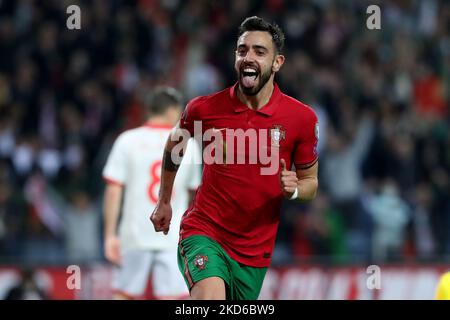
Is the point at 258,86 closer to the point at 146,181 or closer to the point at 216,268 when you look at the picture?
the point at 216,268

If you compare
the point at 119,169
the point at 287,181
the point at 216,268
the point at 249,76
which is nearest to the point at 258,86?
the point at 249,76

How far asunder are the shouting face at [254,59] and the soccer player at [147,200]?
2.20m

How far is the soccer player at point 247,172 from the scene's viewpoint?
6.78 m

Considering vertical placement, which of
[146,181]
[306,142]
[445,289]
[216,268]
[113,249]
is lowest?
[113,249]

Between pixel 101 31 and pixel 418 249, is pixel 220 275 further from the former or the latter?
pixel 101 31

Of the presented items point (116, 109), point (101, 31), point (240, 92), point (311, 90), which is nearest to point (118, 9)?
point (101, 31)

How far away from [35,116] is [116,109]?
1.10 metres

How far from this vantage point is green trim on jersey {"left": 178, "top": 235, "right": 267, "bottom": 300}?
664cm

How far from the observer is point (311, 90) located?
1523 cm

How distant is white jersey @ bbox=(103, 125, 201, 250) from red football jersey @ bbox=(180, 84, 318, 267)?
1977mm

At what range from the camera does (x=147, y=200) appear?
29.3 ft

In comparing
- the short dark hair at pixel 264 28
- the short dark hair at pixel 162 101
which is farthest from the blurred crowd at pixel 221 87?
the short dark hair at pixel 264 28

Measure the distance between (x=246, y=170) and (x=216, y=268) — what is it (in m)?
0.62

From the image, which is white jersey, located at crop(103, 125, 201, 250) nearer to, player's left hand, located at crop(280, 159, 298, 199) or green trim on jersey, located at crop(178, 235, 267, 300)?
green trim on jersey, located at crop(178, 235, 267, 300)
